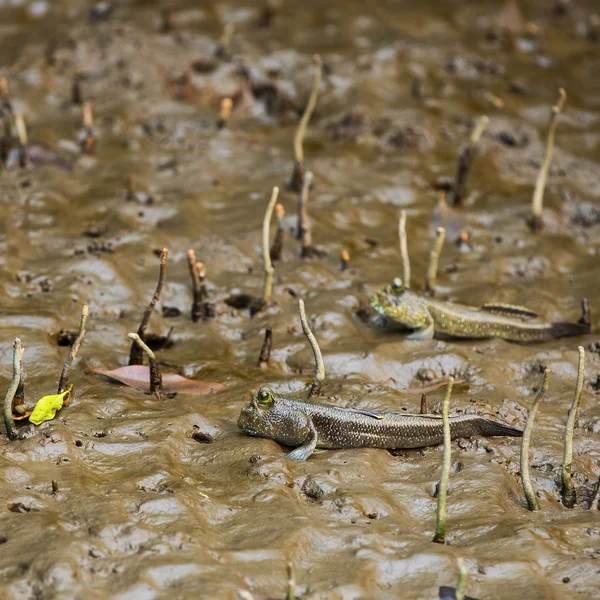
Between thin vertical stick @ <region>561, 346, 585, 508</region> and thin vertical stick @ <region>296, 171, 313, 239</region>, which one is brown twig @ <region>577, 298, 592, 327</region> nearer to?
thin vertical stick @ <region>561, 346, 585, 508</region>

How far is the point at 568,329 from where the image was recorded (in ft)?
18.4

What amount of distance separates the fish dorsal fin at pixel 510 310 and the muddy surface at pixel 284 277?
0.34m

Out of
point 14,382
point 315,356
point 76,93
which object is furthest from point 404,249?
point 76,93

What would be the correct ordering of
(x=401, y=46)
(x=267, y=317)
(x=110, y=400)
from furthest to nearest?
1. (x=401, y=46)
2. (x=267, y=317)
3. (x=110, y=400)

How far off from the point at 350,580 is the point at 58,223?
399 centimetres

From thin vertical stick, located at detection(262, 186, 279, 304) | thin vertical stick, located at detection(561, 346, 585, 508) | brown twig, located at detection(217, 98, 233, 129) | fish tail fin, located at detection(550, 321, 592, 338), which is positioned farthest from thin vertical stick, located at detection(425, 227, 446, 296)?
brown twig, located at detection(217, 98, 233, 129)

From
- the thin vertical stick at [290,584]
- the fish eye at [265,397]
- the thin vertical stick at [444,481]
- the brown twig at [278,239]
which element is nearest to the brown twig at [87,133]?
the brown twig at [278,239]

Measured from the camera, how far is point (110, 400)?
4.43m

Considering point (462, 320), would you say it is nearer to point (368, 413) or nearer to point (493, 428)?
point (493, 428)

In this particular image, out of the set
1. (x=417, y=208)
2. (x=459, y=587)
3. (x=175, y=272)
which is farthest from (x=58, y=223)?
(x=459, y=587)

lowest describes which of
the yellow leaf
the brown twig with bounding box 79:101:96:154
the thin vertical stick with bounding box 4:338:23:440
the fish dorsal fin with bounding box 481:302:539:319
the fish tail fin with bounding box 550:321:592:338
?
the fish tail fin with bounding box 550:321:592:338

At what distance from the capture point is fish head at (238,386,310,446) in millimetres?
4223

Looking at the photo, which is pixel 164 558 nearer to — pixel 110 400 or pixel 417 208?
pixel 110 400

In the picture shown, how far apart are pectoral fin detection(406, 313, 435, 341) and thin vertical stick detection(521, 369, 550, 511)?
162 centimetres
